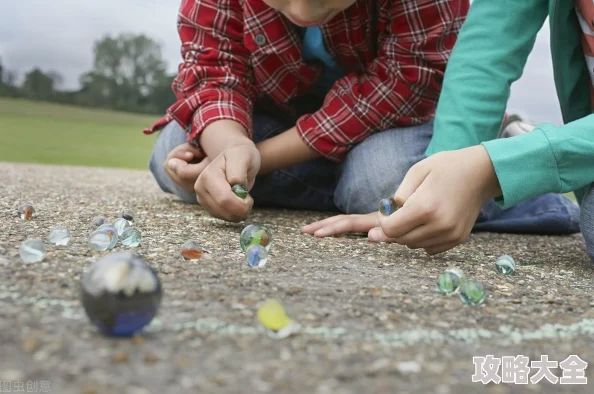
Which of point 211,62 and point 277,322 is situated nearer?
point 277,322

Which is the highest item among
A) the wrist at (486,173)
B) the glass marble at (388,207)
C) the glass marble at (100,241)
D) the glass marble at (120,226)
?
the wrist at (486,173)

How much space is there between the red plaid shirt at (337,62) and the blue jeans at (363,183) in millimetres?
80

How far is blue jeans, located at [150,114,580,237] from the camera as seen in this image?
1.86 meters

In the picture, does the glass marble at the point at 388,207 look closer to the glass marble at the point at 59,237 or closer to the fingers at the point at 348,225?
the fingers at the point at 348,225

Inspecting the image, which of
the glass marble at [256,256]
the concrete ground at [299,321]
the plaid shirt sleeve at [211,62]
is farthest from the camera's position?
the plaid shirt sleeve at [211,62]

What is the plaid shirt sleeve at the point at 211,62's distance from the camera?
6.29 ft

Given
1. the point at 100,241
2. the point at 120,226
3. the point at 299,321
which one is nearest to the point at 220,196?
the point at 120,226

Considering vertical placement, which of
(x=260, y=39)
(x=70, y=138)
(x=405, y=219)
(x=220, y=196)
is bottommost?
(x=70, y=138)

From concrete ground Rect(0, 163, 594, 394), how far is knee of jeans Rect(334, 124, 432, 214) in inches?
16.7

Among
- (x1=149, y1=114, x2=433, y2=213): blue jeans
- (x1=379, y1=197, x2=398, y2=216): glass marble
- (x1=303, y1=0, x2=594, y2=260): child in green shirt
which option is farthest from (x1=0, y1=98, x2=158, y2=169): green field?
(x1=379, y1=197, x2=398, y2=216): glass marble

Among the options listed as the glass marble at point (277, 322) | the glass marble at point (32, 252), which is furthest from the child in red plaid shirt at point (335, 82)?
the glass marble at point (277, 322)

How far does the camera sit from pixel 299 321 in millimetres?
838

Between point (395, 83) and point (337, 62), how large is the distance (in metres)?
Answer: 0.26

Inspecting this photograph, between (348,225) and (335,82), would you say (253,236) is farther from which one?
(335,82)
